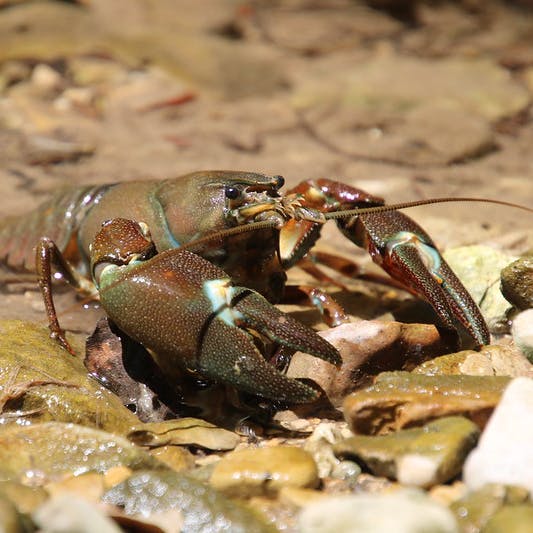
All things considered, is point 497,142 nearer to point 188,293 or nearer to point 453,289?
point 453,289

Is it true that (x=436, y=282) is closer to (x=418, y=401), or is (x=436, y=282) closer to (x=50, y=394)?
(x=418, y=401)

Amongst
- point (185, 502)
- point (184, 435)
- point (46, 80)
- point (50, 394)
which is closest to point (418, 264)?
point (184, 435)

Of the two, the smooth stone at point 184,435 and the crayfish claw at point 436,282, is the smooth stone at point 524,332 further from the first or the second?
the smooth stone at point 184,435

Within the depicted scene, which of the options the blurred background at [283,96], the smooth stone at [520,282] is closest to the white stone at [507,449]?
the smooth stone at [520,282]

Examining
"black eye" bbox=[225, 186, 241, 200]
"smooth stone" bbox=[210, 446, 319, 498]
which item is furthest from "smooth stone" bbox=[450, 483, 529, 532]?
"black eye" bbox=[225, 186, 241, 200]

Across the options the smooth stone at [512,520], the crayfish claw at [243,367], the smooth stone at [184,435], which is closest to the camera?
the smooth stone at [512,520]

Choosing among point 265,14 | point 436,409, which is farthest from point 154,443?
point 265,14
